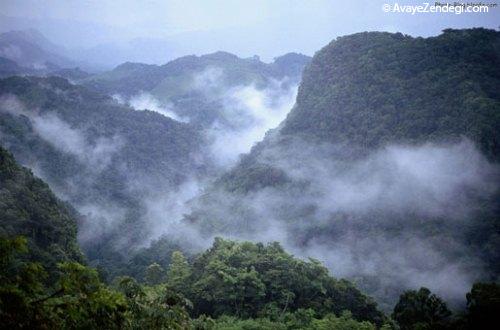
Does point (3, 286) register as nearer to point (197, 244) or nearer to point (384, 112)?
point (197, 244)

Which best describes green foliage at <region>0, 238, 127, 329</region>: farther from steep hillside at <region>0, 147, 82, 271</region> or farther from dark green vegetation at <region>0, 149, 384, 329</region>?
steep hillside at <region>0, 147, 82, 271</region>

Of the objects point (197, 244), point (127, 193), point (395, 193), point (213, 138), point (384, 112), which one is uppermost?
point (213, 138)

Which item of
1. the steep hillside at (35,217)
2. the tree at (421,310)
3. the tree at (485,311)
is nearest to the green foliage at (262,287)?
the tree at (421,310)

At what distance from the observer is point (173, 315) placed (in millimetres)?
9883

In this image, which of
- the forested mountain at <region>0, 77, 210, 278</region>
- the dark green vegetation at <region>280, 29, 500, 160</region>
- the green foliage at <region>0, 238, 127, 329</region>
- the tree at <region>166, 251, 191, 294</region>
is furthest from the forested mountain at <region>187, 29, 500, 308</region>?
the green foliage at <region>0, 238, 127, 329</region>

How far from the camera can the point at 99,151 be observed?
8700cm

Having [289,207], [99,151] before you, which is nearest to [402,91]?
[289,207]

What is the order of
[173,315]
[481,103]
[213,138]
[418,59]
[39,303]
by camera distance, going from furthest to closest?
1. [213,138]
2. [418,59]
3. [481,103]
4. [173,315]
5. [39,303]

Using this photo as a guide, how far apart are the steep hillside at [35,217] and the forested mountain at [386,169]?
66.4 feet

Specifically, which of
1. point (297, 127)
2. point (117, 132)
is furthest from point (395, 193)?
point (117, 132)

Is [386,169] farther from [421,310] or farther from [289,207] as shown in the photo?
[421,310]

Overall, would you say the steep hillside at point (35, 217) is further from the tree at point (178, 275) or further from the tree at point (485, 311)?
the tree at point (485, 311)

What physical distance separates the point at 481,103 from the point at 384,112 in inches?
459

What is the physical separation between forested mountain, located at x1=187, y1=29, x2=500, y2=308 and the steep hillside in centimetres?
2024
